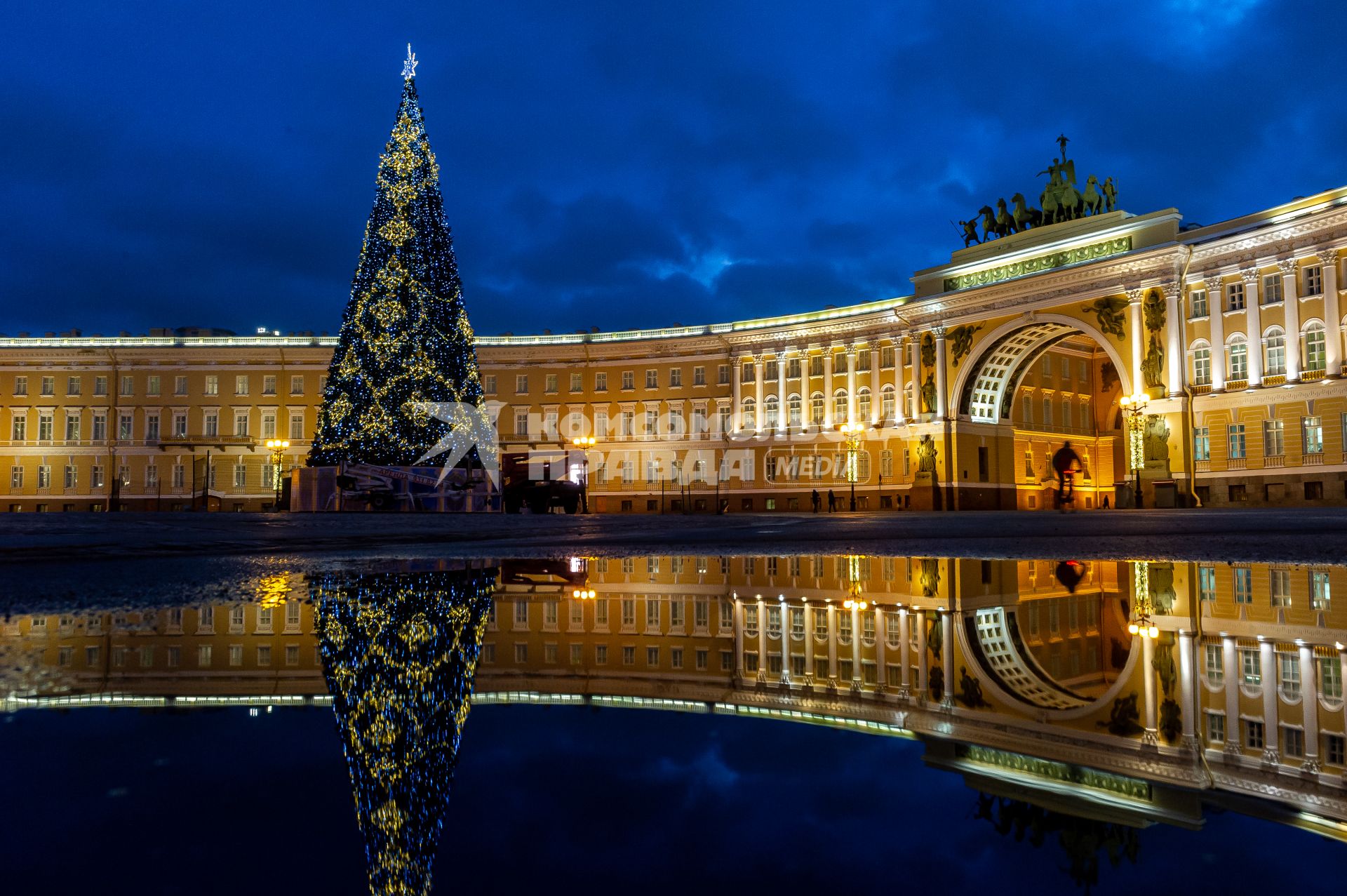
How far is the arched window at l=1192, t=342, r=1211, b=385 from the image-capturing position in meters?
35.4

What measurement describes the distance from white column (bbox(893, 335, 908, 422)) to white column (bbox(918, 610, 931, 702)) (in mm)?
42891

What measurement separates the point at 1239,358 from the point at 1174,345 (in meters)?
2.10

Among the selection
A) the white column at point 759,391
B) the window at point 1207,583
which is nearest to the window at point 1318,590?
the window at point 1207,583

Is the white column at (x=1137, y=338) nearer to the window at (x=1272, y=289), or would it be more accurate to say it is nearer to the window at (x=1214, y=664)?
the window at (x=1272, y=289)

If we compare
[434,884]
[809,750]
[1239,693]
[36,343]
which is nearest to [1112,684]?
[1239,693]

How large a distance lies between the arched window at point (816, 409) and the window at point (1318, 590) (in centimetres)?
4328

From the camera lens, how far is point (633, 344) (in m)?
53.7

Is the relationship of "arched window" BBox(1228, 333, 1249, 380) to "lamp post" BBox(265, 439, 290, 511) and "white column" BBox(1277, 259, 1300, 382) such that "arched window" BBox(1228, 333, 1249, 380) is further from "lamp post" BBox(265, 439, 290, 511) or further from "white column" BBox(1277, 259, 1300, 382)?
"lamp post" BBox(265, 439, 290, 511)

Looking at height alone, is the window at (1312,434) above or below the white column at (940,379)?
below

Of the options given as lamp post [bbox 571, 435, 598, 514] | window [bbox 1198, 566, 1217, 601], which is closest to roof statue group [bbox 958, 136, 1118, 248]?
lamp post [bbox 571, 435, 598, 514]

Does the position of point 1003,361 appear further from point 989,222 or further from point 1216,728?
point 1216,728

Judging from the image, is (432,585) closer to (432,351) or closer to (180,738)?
(180,738)

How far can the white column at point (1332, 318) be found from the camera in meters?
32.2

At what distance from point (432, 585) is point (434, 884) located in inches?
140
